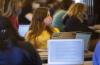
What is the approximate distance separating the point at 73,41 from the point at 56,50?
0.19 metres

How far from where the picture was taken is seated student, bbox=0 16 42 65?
2.12 meters

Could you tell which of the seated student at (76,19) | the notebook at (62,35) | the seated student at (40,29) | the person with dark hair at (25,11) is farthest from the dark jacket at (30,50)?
the person with dark hair at (25,11)

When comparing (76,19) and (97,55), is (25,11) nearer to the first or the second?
(76,19)

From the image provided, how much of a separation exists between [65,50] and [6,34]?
0.91 m

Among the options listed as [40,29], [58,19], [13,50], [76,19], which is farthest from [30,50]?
[58,19]

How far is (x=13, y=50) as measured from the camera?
2117 mm

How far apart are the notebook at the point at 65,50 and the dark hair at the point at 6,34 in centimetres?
74

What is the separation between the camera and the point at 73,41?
2.94 meters

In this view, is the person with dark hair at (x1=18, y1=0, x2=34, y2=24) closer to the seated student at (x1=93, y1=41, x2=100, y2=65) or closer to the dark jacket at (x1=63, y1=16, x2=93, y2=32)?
the dark jacket at (x1=63, y1=16, x2=93, y2=32)

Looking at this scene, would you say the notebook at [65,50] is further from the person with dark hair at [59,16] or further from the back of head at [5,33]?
the person with dark hair at [59,16]

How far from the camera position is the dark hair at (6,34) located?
2.14 metres

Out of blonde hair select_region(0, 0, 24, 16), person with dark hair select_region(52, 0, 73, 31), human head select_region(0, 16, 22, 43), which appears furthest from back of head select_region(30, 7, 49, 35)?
human head select_region(0, 16, 22, 43)

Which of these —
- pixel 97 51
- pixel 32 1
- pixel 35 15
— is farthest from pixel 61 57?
pixel 32 1

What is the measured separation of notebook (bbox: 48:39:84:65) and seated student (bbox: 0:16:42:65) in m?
0.72
